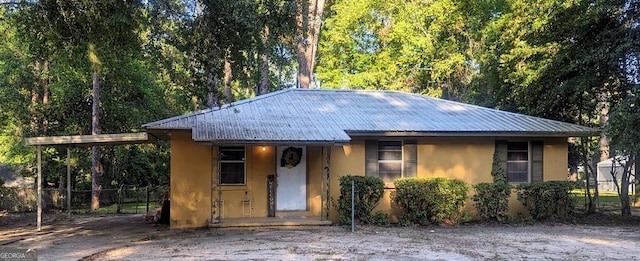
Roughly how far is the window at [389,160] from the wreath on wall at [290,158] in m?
2.10

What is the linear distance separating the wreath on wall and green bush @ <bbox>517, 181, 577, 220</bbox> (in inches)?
214

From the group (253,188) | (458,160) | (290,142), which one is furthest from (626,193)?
(253,188)

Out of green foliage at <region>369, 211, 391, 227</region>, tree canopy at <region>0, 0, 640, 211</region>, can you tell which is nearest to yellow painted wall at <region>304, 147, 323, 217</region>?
green foliage at <region>369, 211, 391, 227</region>

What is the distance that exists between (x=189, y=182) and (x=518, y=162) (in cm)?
834

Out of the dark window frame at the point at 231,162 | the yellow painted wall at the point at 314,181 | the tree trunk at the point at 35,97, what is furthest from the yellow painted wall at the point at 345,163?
the tree trunk at the point at 35,97

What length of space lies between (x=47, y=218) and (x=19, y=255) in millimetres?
12788

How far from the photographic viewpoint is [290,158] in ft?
41.4

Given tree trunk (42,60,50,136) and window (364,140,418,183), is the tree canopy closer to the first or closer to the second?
tree trunk (42,60,50,136)

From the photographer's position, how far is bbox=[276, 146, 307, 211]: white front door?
1266 cm

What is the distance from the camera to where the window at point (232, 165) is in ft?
41.1

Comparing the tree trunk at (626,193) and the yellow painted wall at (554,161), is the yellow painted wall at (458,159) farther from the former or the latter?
the tree trunk at (626,193)

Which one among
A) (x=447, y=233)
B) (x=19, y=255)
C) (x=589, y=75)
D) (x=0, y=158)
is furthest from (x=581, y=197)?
(x=0, y=158)

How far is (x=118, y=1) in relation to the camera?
9062 mm

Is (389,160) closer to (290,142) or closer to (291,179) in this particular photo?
(291,179)
